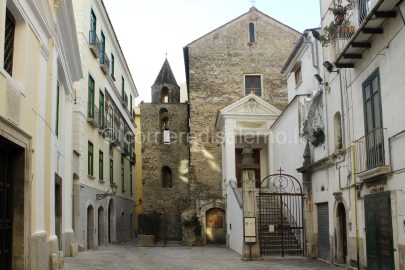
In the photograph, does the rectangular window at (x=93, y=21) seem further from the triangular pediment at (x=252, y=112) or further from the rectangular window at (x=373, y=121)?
the rectangular window at (x=373, y=121)

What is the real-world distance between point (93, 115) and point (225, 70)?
11.3 metres

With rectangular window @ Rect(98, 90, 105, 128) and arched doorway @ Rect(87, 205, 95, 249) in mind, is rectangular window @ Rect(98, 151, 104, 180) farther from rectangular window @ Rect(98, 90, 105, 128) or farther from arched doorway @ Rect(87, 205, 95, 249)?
arched doorway @ Rect(87, 205, 95, 249)

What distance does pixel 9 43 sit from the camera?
9.10 meters

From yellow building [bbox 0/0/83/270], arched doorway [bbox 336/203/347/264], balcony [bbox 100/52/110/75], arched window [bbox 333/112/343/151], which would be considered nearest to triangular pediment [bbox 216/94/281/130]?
balcony [bbox 100/52/110/75]

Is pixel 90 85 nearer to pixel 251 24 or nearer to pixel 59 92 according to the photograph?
pixel 59 92

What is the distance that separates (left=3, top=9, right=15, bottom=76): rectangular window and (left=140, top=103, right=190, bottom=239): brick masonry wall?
25660mm

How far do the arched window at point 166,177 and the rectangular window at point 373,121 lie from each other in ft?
78.3

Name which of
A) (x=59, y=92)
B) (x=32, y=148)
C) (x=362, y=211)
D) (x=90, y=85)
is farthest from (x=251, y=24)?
(x=32, y=148)

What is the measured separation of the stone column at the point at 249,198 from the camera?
57.0ft

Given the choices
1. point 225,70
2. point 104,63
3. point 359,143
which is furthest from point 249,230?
point 225,70

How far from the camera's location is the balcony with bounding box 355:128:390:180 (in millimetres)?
11016

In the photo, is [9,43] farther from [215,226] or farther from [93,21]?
[215,226]

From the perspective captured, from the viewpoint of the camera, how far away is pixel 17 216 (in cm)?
927

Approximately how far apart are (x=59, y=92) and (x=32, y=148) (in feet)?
20.0
